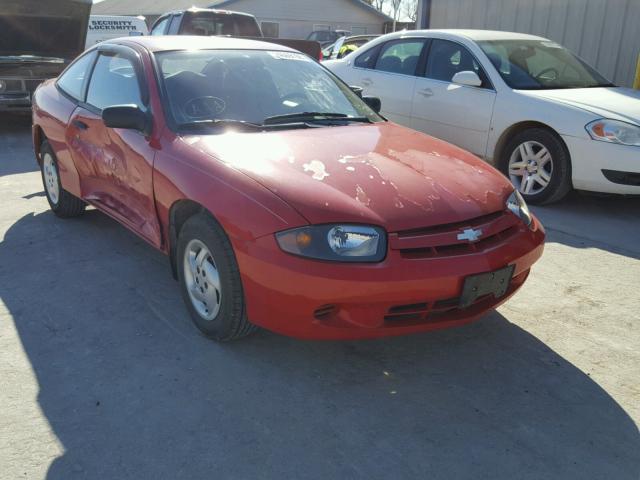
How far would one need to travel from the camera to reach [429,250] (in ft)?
9.24

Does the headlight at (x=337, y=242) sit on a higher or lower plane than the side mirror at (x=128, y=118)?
lower

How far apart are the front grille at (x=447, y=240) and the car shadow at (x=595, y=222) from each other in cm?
224

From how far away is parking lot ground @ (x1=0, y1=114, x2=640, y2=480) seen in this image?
243cm

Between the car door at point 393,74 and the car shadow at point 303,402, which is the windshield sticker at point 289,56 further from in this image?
the car door at point 393,74

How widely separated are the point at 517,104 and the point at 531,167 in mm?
629

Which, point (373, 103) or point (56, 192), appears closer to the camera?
point (373, 103)

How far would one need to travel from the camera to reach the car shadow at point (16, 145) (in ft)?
24.2

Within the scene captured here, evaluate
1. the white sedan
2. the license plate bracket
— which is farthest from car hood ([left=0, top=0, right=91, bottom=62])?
the license plate bracket

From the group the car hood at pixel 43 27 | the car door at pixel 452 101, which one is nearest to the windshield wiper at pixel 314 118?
the car door at pixel 452 101

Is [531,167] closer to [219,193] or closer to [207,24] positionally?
[219,193]

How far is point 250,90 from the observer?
3936 millimetres

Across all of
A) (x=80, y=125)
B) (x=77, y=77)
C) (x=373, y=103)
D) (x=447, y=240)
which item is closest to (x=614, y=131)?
(x=373, y=103)

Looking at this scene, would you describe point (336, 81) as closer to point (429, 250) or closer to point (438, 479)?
point (429, 250)

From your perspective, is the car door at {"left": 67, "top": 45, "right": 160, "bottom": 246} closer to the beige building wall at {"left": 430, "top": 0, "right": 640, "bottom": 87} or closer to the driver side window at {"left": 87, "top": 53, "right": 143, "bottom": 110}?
the driver side window at {"left": 87, "top": 53, "right": 143, "bottom": 110}
